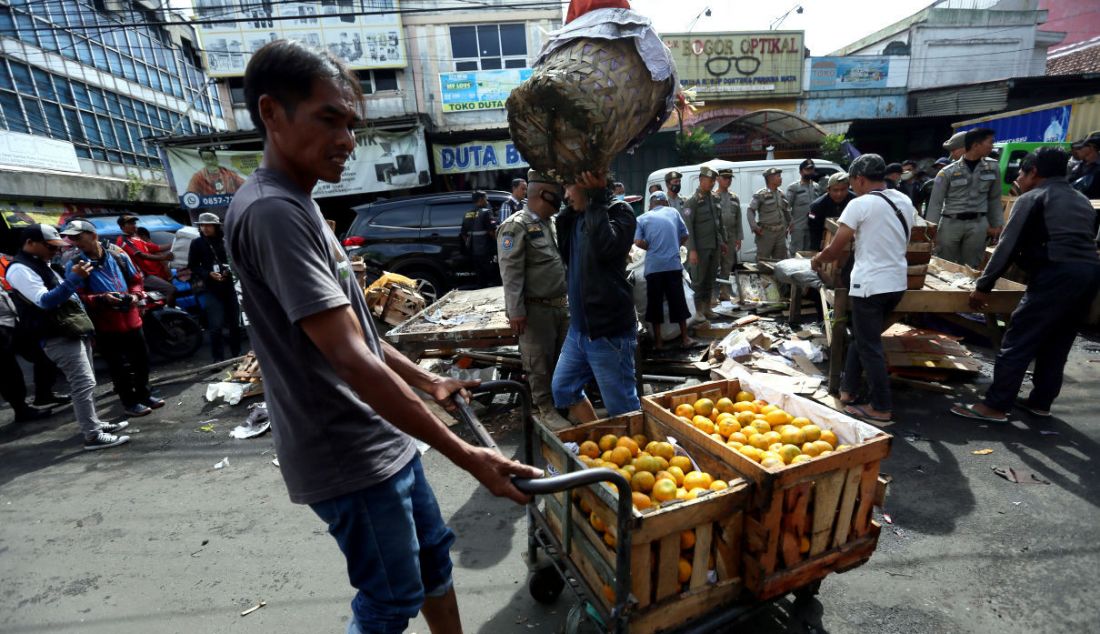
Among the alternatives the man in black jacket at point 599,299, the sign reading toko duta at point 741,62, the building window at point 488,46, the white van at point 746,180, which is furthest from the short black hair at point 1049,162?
the building window at point 488,46

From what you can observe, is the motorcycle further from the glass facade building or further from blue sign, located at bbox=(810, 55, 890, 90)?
blue sign, located at bbox=(810, 55, 890, 90)

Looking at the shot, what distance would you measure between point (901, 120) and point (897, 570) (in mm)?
17299

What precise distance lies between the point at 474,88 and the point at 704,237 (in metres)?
12.3

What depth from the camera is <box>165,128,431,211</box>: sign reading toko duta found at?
517 inches

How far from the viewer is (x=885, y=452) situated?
200 cm

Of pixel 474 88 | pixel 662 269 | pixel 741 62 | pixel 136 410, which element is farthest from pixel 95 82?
pixel 741 62

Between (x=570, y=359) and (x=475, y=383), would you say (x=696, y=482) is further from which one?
(x=570, y=359)

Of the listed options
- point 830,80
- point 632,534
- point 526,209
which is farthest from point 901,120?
point 632,534

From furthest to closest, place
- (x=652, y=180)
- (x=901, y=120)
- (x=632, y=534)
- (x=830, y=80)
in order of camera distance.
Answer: (x=830, y=80) → (x=901, y=120) → (x=652, y=180) → (x=632, y=534)

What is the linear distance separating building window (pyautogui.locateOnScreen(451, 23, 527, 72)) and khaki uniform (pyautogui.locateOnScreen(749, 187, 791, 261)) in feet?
41.8

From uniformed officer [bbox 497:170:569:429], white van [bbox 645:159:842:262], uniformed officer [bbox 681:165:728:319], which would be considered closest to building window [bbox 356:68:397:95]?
white van [bbox 645:159:842:262]

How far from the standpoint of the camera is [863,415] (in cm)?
405

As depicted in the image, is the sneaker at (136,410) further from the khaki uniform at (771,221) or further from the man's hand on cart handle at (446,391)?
the khaki uniform at (771,221)

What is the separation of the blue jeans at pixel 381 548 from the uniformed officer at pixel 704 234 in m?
6.15
